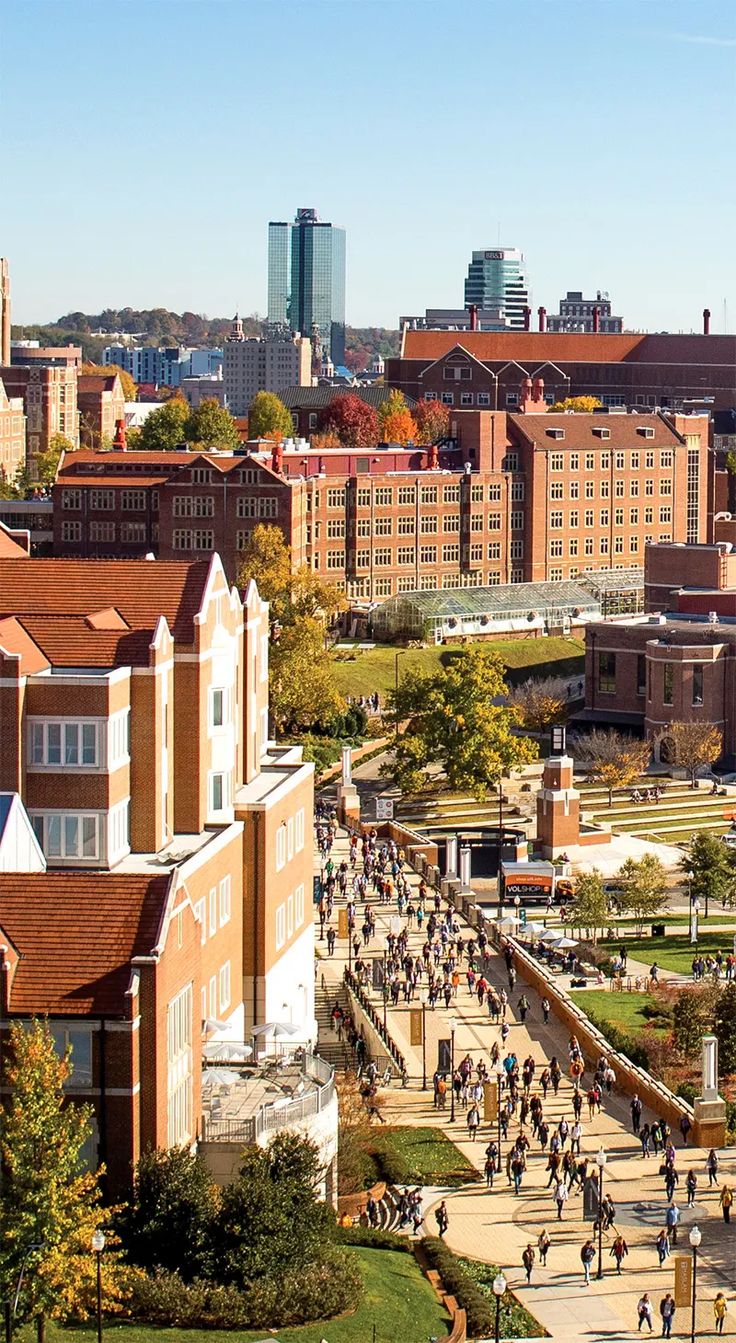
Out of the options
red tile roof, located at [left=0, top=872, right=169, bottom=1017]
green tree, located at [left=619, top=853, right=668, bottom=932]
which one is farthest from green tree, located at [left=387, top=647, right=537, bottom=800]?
red tile roof, located at [left=0, top=872, right=169, bottom=1017]

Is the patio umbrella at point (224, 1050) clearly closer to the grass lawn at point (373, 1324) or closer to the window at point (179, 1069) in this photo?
the window at point (179, 1069)

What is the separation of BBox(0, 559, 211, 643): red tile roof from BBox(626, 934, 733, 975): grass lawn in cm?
2478

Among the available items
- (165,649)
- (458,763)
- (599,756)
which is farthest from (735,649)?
(165,649)

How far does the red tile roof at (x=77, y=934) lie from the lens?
44.1m

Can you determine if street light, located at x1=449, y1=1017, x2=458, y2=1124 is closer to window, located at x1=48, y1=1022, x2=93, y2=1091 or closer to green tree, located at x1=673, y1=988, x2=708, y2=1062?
green tree, located at x1=673, y1=988, x2=708, y2=1062

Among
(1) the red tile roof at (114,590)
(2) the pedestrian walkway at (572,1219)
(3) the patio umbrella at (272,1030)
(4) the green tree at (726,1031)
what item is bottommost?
(2) the pedestrian walkway at (572,1219)

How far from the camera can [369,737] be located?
11438 cm

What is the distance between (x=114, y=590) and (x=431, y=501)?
9477 centimetres

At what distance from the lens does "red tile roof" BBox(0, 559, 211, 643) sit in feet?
187

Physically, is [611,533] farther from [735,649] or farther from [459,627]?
[735,649]

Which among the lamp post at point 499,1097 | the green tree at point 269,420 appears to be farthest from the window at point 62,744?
the green tree at point 269,420

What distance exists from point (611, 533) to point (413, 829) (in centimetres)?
6965

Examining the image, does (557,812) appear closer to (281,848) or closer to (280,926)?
(281,848)

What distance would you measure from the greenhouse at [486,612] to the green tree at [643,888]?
50.6m
